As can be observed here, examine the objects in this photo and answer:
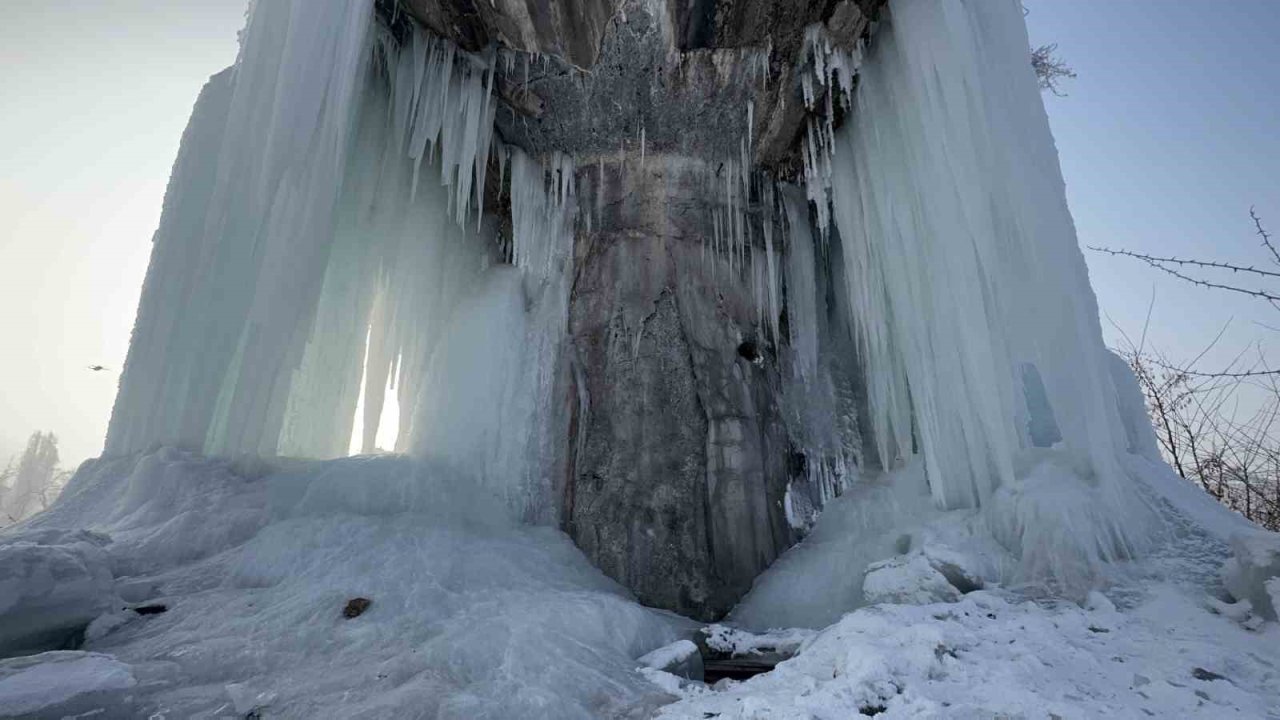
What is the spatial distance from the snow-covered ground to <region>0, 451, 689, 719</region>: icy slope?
0.02 m

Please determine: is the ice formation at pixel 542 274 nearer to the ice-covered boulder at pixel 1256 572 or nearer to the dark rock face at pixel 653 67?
the dark rock face at pixel 653 67

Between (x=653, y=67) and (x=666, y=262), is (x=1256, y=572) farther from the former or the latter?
(x=653, y=67)

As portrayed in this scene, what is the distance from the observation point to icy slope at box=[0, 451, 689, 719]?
2549 millimetres

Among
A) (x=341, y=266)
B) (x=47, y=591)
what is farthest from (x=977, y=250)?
(x=341, y=266)

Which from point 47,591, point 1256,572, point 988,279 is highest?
point 988,279

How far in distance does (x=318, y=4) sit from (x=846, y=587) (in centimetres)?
690

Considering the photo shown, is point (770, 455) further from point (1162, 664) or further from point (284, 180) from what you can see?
point (284, 180)

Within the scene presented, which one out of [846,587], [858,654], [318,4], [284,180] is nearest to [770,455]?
[846,587]

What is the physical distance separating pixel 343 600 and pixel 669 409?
350 centimetres

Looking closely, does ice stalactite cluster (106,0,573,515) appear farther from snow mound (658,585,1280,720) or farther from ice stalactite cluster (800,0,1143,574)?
snow mound (658,585,1280,720)

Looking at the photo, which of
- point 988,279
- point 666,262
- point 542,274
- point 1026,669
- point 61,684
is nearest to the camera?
point 61,684

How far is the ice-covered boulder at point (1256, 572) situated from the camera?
9.15ft

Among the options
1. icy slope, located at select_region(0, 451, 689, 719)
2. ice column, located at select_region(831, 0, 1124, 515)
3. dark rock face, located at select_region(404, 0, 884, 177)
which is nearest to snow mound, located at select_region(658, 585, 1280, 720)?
icy slope, located at select_region(0, 451, 689, 719)

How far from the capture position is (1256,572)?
2.89 m
